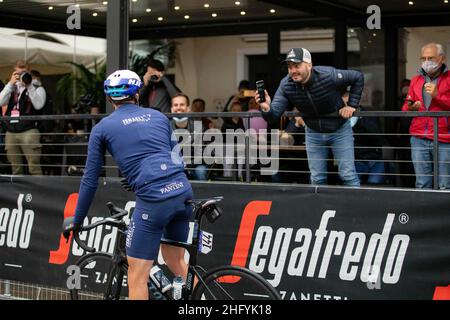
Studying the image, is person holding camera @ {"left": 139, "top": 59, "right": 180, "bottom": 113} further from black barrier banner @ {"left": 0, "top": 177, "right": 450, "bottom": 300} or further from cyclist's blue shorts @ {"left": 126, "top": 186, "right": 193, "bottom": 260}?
cyclist's blue shorts @ {"left": 126, "top": 186, "right": 193, "bottom": 260}

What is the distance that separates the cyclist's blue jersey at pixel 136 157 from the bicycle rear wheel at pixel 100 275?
0.56 m

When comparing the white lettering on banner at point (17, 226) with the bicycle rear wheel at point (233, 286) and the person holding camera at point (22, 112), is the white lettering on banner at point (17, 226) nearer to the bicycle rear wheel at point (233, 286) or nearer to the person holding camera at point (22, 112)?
the person holding camera at point (22, 112)

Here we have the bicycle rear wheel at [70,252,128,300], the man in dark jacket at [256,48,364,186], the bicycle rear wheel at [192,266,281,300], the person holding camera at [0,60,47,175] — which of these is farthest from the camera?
the person holding camera at [0,60,47,175]

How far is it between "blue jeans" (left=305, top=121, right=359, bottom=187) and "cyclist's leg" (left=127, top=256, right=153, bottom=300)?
8.22 ft

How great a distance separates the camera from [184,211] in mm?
6316

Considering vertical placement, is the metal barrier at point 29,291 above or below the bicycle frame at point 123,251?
below

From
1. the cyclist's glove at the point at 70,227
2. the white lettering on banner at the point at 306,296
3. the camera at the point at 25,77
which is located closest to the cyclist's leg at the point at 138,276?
the cyclist's glove at the point at 70,227

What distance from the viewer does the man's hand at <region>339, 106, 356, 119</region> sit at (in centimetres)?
766

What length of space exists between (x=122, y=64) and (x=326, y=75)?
2.59m

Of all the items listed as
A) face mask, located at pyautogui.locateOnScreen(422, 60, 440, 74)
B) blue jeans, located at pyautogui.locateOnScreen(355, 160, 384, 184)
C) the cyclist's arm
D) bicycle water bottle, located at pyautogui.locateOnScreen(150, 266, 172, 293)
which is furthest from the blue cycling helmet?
blue jeans, located at pyautogui.locateOnScreen(355, 160, 384, 184)

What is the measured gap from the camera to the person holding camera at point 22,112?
1155 centimetres
